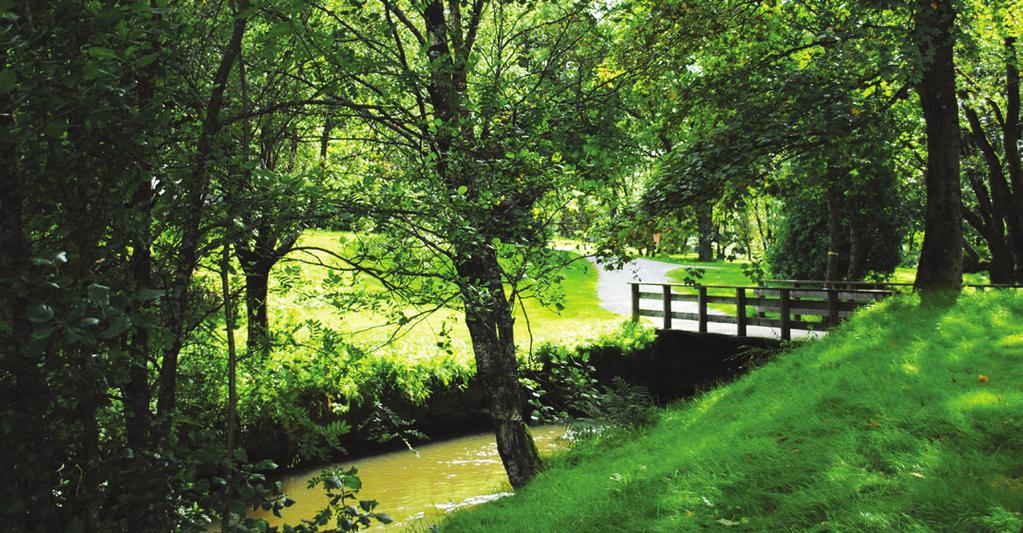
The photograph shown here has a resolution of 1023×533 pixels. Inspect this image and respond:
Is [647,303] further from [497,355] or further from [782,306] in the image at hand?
[497,355]

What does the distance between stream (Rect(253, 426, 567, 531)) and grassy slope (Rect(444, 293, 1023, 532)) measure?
220 cm

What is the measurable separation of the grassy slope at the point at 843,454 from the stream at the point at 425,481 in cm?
220

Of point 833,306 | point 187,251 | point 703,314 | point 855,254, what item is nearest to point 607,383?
point 703,314

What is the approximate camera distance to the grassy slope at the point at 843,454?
4727 millimetres

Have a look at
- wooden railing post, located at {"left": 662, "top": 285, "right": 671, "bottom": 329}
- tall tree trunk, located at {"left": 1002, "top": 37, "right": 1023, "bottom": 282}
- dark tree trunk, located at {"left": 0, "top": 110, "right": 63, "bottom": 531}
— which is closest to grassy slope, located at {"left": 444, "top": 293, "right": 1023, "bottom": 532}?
dark tree trunk, located at {"left": 0, "top": 110, "right": 63, "bottom": 531}

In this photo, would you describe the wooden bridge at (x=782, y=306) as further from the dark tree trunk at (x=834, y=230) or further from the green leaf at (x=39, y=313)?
the green leaf at (x=39, y=313)

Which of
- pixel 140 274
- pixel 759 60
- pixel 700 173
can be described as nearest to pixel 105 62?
pixel 140 274

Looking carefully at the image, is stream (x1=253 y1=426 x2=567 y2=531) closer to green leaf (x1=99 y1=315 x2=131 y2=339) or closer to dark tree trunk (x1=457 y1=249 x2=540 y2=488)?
dark tree trunk (x1=457 y1=249 x2=540 y2=488)

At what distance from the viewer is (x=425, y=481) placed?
11484mm

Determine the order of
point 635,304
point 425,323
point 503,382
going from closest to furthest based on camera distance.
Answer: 1. point 503,382
2. point 635,304
3. point 425,323

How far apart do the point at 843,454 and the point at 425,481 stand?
7.38 metres

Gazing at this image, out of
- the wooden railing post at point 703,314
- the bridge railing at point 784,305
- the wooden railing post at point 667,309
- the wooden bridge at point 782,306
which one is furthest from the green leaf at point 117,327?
the wooden railing post at point 667,309

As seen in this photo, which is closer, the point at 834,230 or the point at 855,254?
the point at 834,230

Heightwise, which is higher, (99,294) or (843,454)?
(99,294)
